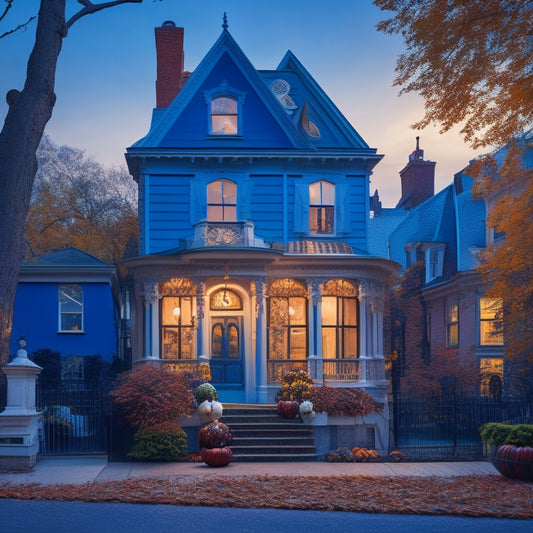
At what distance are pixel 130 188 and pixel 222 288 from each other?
20254 mm

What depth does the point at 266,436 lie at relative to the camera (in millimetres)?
18906

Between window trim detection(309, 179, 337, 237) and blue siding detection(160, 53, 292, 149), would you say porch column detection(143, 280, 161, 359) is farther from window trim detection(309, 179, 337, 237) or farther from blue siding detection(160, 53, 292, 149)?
window trim detection(309, 179, 337, 237)

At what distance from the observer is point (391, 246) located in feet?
124

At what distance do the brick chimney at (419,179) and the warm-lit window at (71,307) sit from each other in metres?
18.8

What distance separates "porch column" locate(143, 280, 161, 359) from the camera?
23422 millimetres

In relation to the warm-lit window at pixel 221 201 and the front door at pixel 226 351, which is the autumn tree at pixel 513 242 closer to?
the front door at pixel 226 351

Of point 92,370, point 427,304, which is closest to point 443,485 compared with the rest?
point 92,370

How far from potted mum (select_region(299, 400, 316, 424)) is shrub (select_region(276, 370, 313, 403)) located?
0.72 meters

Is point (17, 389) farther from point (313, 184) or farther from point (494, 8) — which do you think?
point (313, 184)

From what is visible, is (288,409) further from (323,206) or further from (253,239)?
(323,206)

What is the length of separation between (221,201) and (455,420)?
10.1 m

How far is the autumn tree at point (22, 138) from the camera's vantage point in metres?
17.6

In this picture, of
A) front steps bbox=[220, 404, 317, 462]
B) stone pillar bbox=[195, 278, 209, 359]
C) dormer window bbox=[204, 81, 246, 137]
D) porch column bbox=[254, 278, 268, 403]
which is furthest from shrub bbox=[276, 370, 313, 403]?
dormer window bbox=[204, 81, 246, 137]

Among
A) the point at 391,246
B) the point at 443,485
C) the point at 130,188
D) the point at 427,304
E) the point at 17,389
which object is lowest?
Answer: the point at 443,485
